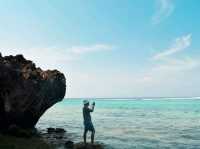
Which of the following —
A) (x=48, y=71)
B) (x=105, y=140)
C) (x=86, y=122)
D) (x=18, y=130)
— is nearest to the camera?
(x=86, y=122)

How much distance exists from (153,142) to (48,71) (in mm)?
12779

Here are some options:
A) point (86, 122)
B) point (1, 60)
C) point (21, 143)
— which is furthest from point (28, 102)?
point (86, 122)

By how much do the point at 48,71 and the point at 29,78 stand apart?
6.23m

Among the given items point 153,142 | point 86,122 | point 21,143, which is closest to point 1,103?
point 21,143

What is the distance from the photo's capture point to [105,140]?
958 inches

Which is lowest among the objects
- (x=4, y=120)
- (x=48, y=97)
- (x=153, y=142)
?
(x=153, y=142)

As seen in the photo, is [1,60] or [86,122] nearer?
[86,122]

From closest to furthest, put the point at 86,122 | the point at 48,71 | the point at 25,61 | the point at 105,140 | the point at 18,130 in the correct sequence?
the point at 86,122
the point at 18,130
the point at 105,140
the point at 25,61
the point at 48,71

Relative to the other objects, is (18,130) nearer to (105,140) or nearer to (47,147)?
(47,147)

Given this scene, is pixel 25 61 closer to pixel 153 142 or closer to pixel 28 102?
pixel 28 102

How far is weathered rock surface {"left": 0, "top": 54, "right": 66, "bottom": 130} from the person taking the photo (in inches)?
908

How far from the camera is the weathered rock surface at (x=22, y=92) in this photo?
23062 mm

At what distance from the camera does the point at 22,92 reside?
2391cm

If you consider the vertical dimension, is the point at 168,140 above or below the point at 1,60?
below
